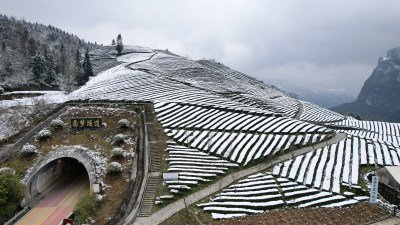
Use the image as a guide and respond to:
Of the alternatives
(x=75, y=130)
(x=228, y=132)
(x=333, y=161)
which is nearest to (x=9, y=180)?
(x=75, y=130)

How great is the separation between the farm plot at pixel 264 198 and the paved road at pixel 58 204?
1429 centimetres

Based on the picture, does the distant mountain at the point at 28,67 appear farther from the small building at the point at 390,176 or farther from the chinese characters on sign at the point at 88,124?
the small building at the point at 390,176

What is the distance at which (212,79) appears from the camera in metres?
80.1

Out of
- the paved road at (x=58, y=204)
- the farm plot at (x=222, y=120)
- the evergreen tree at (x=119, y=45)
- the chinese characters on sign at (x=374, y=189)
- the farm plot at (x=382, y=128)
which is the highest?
the evergreen tree at (x=119, y=45)

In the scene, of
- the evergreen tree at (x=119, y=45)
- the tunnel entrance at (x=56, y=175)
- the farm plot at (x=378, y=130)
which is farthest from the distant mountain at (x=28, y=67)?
the farm plot at (x=378, y=130)

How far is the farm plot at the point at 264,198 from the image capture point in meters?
21.4

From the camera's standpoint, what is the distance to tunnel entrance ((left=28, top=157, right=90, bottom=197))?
27.2 metres

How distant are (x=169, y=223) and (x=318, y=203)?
44.1 feet

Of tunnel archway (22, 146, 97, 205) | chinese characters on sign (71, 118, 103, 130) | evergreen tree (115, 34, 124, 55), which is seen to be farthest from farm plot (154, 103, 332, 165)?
evergreen tree (115, 34, 124, 55)

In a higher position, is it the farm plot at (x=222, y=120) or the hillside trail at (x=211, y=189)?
the farm plot at (x=222, y=120)

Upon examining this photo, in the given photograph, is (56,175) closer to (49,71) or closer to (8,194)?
(8,194)

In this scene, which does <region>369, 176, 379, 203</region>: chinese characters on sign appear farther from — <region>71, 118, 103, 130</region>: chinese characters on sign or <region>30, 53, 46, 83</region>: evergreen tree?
<region>30, 53, 46, 83</region>: evergreen tree

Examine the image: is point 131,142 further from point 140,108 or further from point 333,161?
point 333,161

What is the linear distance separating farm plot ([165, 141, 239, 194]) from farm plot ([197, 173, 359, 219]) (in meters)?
2.77
